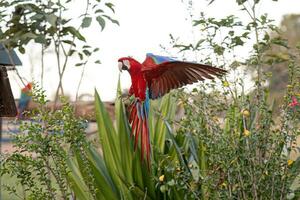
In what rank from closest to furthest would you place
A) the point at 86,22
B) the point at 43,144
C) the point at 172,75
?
the point at 43,144 → the point at 172,75 → the point at 86,22

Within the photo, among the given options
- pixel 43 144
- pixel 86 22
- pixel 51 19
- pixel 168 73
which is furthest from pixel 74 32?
pixel 43 144

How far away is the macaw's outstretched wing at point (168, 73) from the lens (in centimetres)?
314

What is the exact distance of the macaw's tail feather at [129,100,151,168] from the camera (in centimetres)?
332

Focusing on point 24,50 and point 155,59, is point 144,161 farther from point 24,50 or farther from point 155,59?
point 24,50

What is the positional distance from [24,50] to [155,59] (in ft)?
3.55

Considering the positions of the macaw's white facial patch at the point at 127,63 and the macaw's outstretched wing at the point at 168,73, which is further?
the macaw's white facial patch at the point at 127,63

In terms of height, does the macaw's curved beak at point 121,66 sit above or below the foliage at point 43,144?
above

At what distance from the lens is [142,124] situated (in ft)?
10.9

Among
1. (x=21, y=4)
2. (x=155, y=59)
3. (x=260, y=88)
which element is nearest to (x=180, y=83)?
(x=155, y=59)

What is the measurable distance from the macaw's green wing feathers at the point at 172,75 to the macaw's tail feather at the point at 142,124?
0.09 metres

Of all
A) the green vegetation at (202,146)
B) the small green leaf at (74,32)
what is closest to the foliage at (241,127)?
the green vegetation at (202,146)

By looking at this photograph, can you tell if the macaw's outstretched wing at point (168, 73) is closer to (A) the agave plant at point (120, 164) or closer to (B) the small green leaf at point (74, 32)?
(A) the agave plant at point (120, 164)

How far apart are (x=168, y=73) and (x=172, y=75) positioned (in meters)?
0.02

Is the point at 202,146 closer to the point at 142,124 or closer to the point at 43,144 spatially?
the point at 142,124
